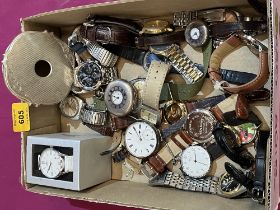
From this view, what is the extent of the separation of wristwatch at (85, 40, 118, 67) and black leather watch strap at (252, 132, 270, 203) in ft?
1.53

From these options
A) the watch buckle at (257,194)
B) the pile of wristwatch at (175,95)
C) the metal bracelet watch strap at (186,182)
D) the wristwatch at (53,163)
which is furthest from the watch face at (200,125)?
the wristwatch at (53,163)

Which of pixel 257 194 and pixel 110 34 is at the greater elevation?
pixel 110 34

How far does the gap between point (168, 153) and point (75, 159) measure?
249mm

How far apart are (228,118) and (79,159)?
1.28 ft

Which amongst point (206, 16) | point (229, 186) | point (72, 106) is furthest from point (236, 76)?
point (72, 106)

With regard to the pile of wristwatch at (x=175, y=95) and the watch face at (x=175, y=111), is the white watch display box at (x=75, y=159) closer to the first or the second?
the pile of wristwatch at (x=175, y=95)

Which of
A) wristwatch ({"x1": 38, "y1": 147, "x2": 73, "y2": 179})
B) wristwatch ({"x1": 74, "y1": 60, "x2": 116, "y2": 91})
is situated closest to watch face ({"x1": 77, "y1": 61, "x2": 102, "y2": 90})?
wristwatch ({"x1": 74, "y1": 60, "x2": 116, "y2": 91})

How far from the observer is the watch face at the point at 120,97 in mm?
1167

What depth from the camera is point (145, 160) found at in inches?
47.3

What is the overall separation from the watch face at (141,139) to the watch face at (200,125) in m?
0.10

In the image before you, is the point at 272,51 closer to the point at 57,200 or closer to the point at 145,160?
the point at 145,160

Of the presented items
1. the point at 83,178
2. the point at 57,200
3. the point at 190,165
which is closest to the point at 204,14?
the point at 190,165

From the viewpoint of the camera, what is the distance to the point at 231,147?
41.1 inches

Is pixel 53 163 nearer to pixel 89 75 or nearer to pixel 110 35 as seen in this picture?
pixel 89 75
